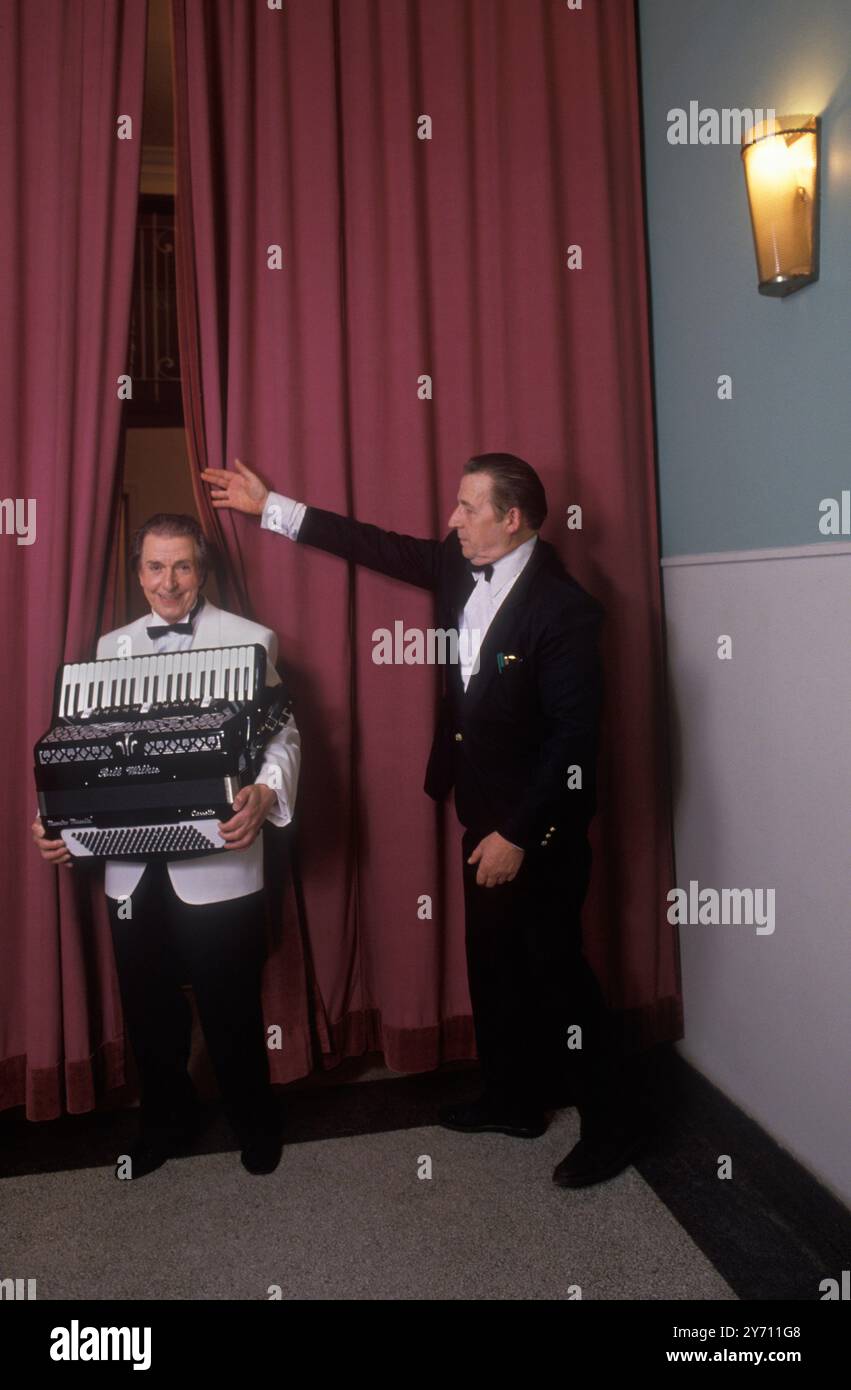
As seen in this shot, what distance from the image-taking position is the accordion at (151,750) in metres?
1.94

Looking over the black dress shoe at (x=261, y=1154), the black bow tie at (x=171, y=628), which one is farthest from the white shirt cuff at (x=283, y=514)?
the black dress shoe at (x=261, y=1154)

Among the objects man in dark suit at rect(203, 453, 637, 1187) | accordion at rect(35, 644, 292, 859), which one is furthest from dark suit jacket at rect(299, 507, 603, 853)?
accordion at rect(35, 644, 292, 859)

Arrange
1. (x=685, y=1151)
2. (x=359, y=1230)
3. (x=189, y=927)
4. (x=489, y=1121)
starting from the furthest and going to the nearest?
(x=489, y=1121), (x=685, y=1151), (x=189, y=927), (x=359, y=1230)

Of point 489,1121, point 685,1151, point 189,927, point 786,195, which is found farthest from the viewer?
point 489,1121

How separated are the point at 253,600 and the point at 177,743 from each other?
0.65 meters

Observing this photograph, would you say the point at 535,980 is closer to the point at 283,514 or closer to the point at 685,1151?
the point at 685,1151

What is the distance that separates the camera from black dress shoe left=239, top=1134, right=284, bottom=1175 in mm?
2223

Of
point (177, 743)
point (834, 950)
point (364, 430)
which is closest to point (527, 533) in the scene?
point (364, 430)

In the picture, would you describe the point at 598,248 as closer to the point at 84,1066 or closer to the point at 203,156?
the point at 203,156

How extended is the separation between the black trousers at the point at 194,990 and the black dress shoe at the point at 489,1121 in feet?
1.50

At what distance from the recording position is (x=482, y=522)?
217 cm

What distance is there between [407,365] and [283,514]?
0.53m

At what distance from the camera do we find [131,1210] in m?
2.11

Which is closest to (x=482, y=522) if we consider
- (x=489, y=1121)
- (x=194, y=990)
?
(x=194, y=990)
